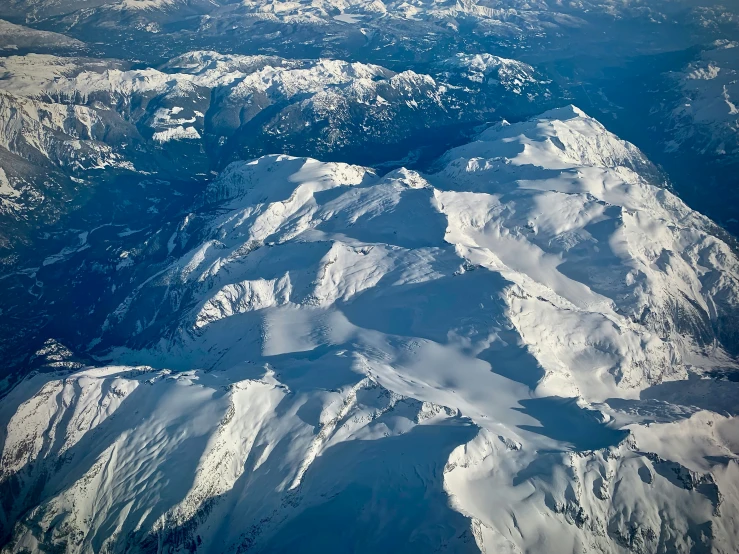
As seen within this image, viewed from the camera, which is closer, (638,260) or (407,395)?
(407,395)

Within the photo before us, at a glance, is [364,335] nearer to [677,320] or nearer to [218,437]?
[218,437]

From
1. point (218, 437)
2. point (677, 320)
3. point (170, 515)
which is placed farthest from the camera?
point (677, 320)

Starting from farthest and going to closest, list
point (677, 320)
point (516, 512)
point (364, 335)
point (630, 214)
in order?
1. point (630, 214)
2. point (677, 320)
3. point (364, 335)
4. point (516, 512)

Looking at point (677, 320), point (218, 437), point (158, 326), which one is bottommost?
point (158, 326)

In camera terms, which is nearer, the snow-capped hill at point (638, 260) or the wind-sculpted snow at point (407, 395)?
the wind-sculpted snow at point (407, 395)

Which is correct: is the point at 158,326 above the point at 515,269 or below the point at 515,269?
below

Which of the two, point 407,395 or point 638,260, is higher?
point 407,395

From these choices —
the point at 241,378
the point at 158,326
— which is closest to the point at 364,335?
the point at 241,378

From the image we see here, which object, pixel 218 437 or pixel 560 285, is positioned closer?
pixel 218 437
